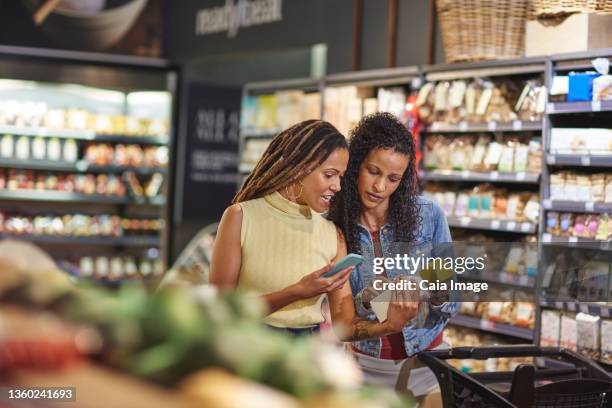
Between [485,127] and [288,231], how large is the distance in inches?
134

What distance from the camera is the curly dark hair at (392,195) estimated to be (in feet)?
9.31

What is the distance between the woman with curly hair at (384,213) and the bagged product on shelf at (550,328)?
2.28 m

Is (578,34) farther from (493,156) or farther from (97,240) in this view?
(97,240)

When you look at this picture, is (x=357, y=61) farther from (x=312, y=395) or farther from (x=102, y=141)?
(x=312, y=395)

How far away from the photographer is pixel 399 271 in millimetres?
2551

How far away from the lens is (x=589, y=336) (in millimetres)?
4727

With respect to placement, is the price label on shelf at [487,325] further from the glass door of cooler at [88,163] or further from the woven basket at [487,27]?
the glass door of cooler at [88,163]

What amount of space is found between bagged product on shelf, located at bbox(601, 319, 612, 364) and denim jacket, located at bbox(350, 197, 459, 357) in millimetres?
1845

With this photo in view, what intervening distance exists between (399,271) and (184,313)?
5.61 ft

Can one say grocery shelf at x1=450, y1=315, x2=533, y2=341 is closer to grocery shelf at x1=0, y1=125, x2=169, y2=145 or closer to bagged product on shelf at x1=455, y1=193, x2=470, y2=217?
bagged product on shelf at x1=455, y1=193, x2=470, y2=217

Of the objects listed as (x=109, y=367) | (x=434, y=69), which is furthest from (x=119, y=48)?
(x=109, y=367)

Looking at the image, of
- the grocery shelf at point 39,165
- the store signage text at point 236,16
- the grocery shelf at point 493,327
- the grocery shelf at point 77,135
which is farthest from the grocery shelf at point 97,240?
the grocery shelf at point 493,327

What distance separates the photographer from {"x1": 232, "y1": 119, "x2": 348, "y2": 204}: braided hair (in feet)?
8.02

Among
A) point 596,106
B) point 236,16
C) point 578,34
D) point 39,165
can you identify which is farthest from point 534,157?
point 39,165
